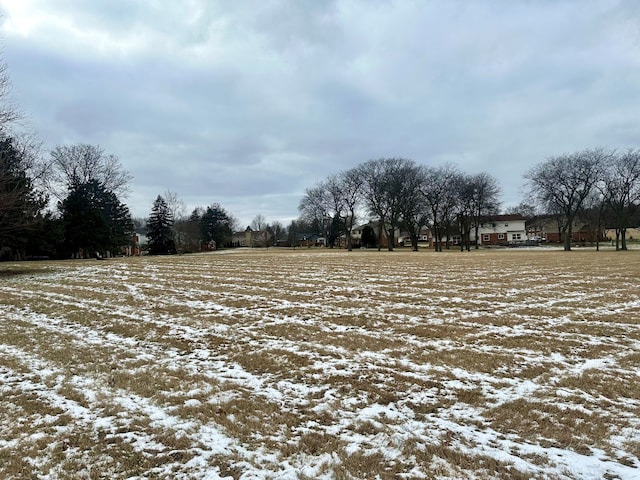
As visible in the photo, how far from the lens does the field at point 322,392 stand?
3.03 metres

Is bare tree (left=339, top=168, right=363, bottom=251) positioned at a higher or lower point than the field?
higher

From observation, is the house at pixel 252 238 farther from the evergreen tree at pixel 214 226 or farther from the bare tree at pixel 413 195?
the bare tree at pixel 413 195

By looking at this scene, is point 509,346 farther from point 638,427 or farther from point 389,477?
point 389,477

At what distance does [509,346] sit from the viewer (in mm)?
6117

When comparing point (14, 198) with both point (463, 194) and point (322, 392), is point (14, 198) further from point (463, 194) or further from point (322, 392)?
point (463, 194)

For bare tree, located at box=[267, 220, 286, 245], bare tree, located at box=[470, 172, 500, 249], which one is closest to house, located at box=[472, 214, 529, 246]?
bare tree, located at box=[470, 172, 500, 249]

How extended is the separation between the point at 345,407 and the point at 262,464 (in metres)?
1.23

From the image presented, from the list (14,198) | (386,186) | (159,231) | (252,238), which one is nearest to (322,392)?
(14,198)

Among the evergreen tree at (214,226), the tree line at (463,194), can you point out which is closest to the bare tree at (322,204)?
the tree line at (463,194)

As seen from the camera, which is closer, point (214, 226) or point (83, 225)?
point (83, 225)

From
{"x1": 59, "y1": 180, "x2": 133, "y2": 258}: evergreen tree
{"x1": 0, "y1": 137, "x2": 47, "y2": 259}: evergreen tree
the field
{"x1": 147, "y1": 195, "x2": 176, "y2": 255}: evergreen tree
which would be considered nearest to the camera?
the field

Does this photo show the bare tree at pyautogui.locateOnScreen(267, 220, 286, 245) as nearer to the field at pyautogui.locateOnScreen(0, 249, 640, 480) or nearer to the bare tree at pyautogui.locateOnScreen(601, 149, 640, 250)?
the bare tree at pyautogui.locateOnScreen(601, 149, 640, 250)

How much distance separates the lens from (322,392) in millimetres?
4398

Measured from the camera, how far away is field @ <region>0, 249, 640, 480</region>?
303cm
